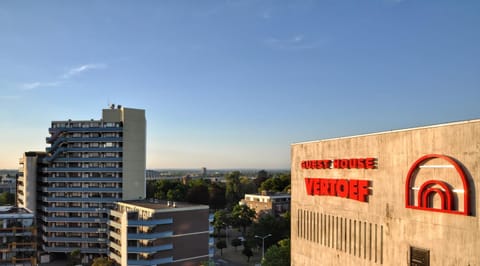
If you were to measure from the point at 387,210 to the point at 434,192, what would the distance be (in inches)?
254

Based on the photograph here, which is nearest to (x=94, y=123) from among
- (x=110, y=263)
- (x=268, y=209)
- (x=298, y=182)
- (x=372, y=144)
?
(x=110, y=263)

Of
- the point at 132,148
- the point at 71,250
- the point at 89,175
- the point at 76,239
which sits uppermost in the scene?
the point at 132,148

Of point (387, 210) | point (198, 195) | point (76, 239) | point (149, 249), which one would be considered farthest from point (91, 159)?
point (387, 210)

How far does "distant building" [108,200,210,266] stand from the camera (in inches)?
3078

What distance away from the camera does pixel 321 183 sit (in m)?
50.9

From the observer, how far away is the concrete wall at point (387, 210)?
103 ft

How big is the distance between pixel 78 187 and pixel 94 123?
1768 centimetres

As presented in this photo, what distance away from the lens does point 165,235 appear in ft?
258

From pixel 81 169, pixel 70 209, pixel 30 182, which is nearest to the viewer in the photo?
pixel 70 209

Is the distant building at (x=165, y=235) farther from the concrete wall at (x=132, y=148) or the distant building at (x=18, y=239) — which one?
the distant building at (x=18, y=239)

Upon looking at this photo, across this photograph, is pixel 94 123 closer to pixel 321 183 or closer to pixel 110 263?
pixel 110 263

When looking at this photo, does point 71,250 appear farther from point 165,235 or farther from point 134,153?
point 165,235

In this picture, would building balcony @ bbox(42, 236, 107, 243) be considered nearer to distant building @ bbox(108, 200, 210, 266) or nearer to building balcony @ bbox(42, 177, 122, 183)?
building balcony @ bbox(42, 177, 122, 183)

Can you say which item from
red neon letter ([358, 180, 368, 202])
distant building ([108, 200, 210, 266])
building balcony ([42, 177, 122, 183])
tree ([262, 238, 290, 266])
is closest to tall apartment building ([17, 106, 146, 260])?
building balcony ([42, 177, 122, 183])
